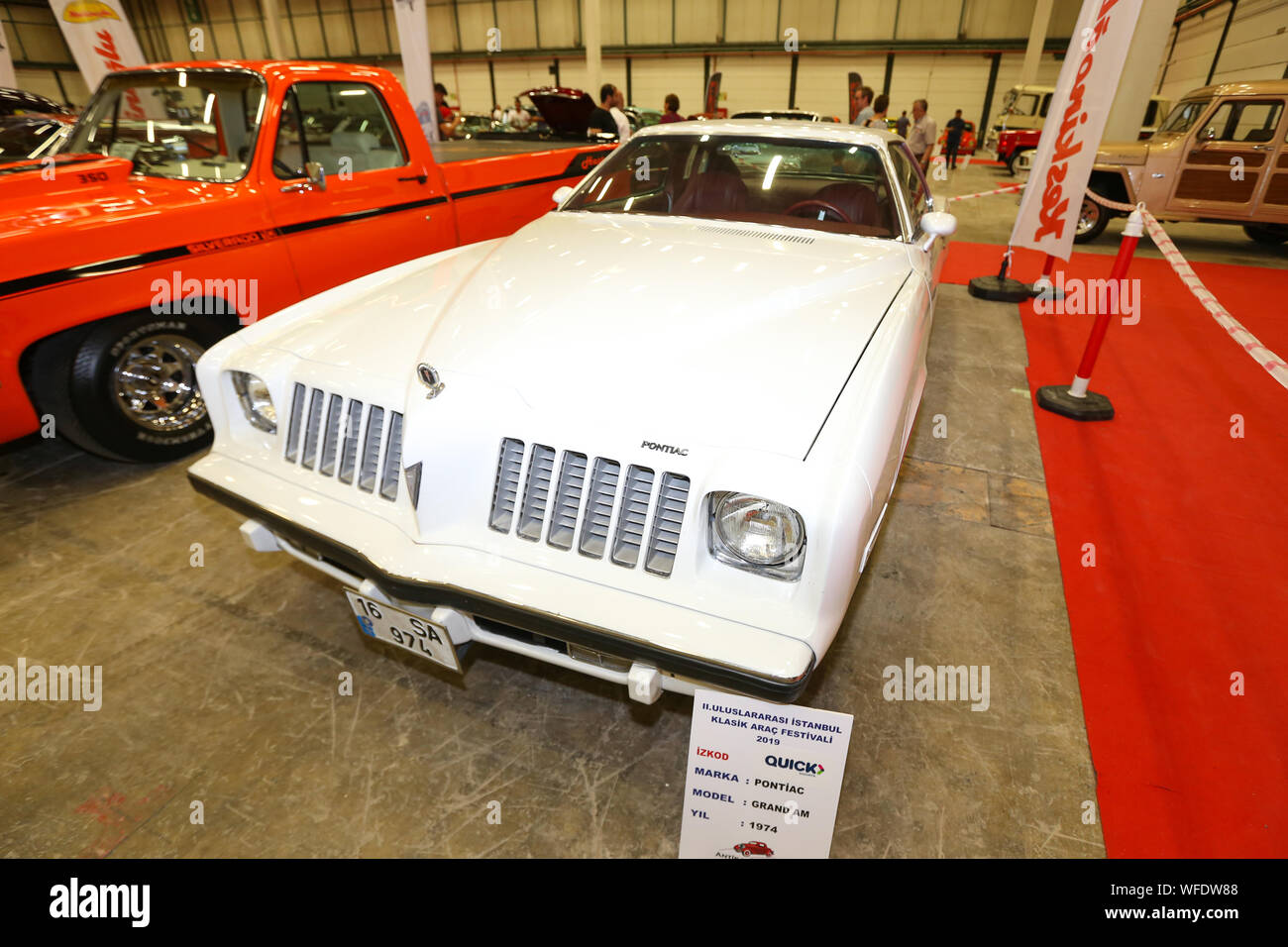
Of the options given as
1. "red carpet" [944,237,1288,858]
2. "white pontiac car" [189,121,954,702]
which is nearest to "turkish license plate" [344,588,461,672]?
"white pontiac car" [189,121,954,702]

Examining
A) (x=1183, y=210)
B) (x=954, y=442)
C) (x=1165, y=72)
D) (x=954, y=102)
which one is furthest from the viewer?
(x=954, y=102)

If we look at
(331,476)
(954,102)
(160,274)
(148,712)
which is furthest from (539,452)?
(954,102)

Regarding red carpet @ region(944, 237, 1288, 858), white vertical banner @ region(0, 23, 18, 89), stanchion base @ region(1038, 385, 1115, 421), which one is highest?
white vertical banner @ region(0, 23, 18, 89)

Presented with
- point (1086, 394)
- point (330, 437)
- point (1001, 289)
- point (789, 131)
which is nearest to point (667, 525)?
point (330, 437)

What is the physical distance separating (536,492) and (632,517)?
27 centimetres

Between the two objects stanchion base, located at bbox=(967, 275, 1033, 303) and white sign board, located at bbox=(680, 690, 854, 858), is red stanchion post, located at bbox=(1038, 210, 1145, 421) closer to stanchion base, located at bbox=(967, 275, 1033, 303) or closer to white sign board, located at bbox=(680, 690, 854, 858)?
stanchion base, located at bbox=(967, 275, 1033, 303)

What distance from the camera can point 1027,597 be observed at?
8.14 ft

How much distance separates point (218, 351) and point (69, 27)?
8236 millimetres

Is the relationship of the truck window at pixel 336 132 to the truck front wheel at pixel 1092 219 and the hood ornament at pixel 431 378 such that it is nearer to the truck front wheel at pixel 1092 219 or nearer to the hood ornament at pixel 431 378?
the hood ornament at pixel 431 378

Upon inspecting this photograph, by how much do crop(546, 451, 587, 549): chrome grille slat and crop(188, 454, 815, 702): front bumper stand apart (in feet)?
0.32

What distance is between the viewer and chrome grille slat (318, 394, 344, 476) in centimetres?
187

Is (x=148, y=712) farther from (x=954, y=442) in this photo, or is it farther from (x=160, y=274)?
(x=954, y=442)

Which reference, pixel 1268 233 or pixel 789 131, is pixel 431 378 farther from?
pixel 1268 233

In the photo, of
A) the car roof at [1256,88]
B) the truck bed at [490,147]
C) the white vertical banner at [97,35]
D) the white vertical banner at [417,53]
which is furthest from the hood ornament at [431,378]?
the car roof at [1256,88]
